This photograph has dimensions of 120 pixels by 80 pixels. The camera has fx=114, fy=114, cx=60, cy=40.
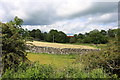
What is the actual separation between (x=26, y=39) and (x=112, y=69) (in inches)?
142

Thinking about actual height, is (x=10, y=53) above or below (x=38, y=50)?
above

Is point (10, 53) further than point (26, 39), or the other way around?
point (26, 39)

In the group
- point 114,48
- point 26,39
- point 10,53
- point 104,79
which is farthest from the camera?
point 26,39

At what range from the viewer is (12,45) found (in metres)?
4.18

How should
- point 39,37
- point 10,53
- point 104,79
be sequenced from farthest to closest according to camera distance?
point 39,37
point 10,53
point 104,79

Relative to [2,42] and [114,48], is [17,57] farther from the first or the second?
[114,48]

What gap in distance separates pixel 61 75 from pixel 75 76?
36 cm

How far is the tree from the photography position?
388 centimetres

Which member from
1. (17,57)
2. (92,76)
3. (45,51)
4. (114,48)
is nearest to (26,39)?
(17,57)

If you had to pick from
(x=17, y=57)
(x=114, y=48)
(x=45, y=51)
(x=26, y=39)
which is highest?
(x=26, y=39)

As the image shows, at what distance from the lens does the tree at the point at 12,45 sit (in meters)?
3.88

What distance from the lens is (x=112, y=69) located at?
418 centimetres

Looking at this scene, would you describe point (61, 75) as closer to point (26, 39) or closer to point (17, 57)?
point (17, 57)

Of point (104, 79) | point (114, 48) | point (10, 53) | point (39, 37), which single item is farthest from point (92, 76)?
point (39, 37)
